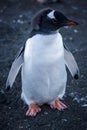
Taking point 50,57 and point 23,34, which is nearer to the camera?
point 50,57

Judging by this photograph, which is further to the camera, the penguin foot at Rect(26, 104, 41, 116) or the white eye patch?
the penguin foot at Rect(26, 104, 41, 116)

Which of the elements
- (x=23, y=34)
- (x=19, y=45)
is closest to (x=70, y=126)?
(x=19, y=45)

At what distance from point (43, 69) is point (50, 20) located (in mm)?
331

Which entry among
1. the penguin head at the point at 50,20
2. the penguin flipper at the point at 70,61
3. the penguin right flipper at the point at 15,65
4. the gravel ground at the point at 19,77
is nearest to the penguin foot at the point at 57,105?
the gravel ground at the point at 19,77

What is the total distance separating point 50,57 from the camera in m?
2.40

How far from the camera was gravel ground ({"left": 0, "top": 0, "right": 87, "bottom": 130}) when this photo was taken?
8.44 feet

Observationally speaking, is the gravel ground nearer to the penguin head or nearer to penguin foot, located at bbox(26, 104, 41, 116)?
penguin foot, located at bbox(26, 104, 41, 116)

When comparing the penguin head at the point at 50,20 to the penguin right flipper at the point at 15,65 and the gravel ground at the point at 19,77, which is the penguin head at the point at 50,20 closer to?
the penguin right flipper at the point at 15,65

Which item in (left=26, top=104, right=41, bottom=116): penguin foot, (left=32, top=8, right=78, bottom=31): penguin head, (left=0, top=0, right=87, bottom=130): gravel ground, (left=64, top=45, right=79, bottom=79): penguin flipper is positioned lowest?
(left=0, top=0, right=87, bottom=130): gravel ground

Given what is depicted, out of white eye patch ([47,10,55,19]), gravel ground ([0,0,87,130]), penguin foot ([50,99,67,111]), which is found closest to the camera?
white eye patch ([47,10,55,19])

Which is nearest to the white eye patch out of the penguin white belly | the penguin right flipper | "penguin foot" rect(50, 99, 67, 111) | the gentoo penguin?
the gentoo penguin

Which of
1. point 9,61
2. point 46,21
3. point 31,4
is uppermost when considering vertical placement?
point 46,21

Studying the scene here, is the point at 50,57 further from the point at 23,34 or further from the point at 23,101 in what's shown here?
the point at 23,34

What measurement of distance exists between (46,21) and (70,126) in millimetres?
738
